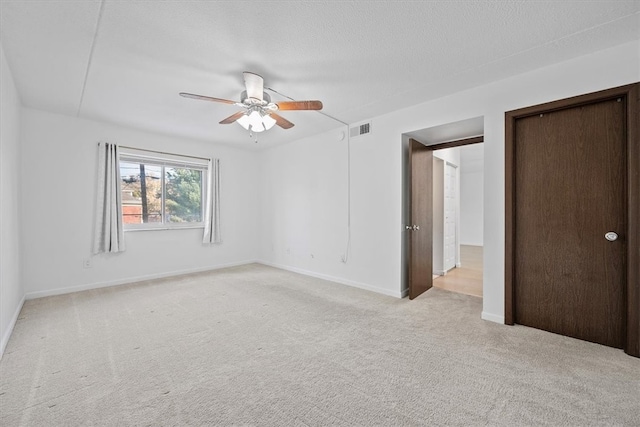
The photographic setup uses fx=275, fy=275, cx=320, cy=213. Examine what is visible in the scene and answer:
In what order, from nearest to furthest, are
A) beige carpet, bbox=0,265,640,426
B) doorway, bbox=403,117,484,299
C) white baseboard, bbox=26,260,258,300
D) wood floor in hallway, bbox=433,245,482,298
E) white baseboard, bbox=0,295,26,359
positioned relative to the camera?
1. beige carpet, bbox=0,265,640,426
2. white baseboard, bbox=0,295,26,359
3. doorway, bbox=403,117,484,299
4. white baseboard, bbox=26,260,258,300
5. wood floor in hallway, bbox=433,245,482,298

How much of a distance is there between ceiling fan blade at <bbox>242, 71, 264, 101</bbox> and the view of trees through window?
308cm

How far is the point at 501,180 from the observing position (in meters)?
2.79

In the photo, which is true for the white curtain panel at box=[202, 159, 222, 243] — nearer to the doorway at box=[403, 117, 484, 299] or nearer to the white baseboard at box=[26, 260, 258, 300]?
the white baseboard at box=[26, 260, 258, 300]

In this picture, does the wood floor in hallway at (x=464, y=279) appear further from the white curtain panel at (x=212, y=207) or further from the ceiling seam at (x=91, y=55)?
the ceiling seam at (x=91, y=55)

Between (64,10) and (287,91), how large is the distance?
1802 mm

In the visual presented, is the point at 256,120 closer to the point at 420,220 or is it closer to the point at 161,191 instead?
the point at 420,220

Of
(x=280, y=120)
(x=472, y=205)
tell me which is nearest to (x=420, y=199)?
(x=280, y=120)

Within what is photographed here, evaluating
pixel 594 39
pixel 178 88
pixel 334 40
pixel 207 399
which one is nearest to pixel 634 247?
pixel 594 39

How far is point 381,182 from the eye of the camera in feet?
12.7

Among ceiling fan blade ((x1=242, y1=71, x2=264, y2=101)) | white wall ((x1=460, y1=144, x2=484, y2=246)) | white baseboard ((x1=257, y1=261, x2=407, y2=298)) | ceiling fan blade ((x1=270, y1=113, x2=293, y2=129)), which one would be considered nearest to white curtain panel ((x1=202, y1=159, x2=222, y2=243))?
white baseboard ((x1=257, y1=261, x2=407, y2=298))

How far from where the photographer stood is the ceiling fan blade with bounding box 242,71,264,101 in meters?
2.57

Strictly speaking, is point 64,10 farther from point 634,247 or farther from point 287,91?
point 634,247

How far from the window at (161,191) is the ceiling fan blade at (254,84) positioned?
9.77 feet

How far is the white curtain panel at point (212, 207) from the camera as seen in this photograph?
5270mm
